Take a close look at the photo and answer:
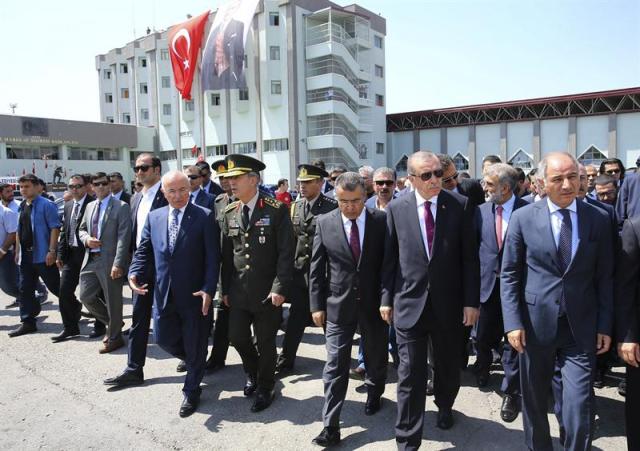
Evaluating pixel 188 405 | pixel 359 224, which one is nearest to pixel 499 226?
pixel 359 224

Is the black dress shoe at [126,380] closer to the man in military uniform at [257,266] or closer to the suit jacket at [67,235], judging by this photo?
the man in military uniform at [257,266]

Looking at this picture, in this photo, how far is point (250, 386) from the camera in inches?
165

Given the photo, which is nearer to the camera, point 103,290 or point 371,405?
point 371,405

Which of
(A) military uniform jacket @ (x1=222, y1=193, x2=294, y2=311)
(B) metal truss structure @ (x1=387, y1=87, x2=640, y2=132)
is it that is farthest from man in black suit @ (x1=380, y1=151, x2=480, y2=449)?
(B) metal truss structure @ (x1=387, y1=87, x2=640, y2=132)

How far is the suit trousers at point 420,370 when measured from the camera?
121 inches

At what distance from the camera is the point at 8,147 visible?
4038cm

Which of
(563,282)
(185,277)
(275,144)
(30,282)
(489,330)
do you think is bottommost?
(489,330)

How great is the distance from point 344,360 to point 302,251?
181 cm

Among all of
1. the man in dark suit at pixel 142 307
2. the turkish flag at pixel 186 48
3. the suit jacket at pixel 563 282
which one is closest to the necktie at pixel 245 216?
the man in dark suit at pixel 142 307

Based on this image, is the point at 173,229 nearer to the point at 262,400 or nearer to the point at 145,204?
the point at 145,204

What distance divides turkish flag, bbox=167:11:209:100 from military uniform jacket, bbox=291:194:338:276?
3877 cm

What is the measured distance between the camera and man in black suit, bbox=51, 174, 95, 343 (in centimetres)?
590

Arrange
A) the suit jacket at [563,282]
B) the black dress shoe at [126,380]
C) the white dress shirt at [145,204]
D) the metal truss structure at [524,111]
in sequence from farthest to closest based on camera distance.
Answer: the metal truss structure at [524,111], the white dress shirt at [145,204], the black dress shoe at [126,380], the suit jacket at [563,282]

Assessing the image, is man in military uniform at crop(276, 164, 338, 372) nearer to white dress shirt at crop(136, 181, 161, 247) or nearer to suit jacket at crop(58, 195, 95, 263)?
white dress shirt at crop(136, 181, 161, 247)
